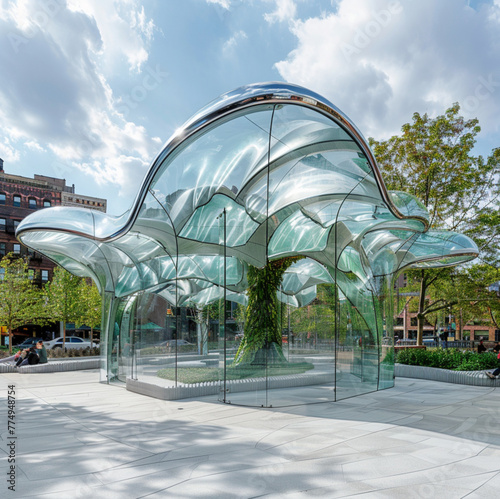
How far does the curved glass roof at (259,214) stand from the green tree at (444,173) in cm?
739

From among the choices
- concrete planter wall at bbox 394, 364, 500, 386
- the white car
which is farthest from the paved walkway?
the white car

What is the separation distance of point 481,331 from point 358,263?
70.7 metres

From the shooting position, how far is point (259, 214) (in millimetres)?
11281

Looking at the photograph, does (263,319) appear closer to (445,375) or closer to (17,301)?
(445,375)

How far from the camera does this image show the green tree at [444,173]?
21.9 meters

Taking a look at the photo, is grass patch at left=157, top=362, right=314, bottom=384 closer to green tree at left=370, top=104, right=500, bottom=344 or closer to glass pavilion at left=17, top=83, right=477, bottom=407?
glass pavilion at left=17, top=83, right=477, bottom=407

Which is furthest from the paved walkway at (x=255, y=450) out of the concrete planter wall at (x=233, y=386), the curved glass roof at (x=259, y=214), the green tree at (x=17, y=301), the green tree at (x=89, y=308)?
the green tree at (x=89, y=308)

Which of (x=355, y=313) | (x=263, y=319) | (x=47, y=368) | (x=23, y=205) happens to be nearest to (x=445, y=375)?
(x=355, y=313)

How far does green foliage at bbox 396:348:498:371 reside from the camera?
53.8 feet

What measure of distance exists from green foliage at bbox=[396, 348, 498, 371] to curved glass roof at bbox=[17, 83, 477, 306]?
3.81 metres

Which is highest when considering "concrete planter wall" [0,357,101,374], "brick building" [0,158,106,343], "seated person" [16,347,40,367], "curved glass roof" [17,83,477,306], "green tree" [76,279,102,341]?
"brick building" [0,158,106,343]

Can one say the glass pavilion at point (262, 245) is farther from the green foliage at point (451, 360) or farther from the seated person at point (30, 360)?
the seated person at point (30, 360)

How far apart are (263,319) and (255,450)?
17.6 ft

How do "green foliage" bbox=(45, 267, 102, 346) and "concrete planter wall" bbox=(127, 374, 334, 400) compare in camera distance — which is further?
"green foliage" bbox=(45, 267, 102, 346)
